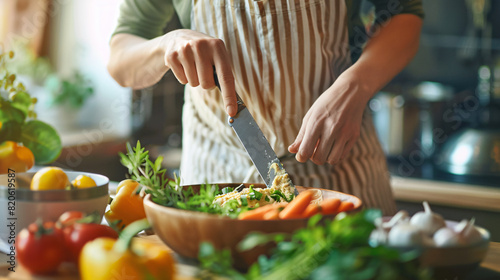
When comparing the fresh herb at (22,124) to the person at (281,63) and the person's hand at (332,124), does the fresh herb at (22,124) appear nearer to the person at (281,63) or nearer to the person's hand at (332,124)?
the person at (281,63)

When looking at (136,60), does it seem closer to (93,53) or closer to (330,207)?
(330,207)

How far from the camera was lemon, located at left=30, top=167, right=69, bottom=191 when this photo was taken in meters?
0.85

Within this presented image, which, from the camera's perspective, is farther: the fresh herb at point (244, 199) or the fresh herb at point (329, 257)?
the fresh herb at point (244, 199)

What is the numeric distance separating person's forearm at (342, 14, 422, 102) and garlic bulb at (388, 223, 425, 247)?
0.48 meters

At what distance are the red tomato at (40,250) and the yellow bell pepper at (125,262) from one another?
0.24ft

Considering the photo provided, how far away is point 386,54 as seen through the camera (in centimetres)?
115

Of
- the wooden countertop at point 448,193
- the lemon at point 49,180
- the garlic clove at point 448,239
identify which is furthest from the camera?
the wooden countertop at point 448,193

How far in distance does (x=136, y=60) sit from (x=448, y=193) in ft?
3.51

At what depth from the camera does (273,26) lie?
1197 millimetres

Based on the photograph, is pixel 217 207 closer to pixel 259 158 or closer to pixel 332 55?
pixel 259 158

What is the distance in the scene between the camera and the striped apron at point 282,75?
1.20 metres

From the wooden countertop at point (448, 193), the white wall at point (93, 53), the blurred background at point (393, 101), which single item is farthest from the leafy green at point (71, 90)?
the wooden countertop at point (448, 193)

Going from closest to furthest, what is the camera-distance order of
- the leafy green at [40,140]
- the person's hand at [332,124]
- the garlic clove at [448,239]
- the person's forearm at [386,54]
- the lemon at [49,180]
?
the garlic clove at [448,239], the lemon at [49,180], the person's hand at [332,124], the person's forearm at [386,54], the leafy green at [40,140]

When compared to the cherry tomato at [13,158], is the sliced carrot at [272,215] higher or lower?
lower
